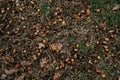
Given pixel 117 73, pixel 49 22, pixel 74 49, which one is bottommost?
pixel 117 73

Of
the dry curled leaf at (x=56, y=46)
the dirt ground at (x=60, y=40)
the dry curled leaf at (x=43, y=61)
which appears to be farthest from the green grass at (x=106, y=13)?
the dry curled leaf at (x=43, y=61)

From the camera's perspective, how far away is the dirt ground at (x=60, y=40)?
3963 millimetres

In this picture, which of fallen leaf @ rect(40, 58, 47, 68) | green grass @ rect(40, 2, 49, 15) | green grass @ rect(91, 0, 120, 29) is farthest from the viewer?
green grass @ rect(40, 2, 49, 15)

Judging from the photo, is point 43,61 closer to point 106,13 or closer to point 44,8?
point 44,8

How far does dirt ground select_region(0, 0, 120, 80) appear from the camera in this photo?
3963mm

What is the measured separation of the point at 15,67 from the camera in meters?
4.16

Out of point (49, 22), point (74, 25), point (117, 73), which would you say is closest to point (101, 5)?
point (74, 25)

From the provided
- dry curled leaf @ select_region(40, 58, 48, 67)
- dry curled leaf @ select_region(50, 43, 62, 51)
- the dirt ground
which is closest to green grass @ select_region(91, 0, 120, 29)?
the dirt ground

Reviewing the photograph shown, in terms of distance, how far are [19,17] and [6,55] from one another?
701 millimetres

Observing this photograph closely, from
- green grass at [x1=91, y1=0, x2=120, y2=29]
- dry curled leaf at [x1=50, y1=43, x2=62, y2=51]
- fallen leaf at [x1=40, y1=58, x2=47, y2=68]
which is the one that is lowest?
fallen leaf at [x1=40, y1=58, x2=47, y2=68]

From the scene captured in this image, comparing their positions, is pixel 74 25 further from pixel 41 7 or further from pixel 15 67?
pixel 15 67

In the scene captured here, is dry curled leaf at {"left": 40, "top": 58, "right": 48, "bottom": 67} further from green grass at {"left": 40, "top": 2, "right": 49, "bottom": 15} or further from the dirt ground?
green grass at {"left": 40, "top": 2, "right": 49, "bottom": 15}

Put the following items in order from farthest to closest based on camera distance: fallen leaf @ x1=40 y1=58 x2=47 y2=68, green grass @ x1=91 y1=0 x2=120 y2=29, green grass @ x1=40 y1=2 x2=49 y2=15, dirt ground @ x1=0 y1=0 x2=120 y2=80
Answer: green grass @ x1=40 y1=2 x2=49 y2=15 < green grass @ x1=91 y1=0 x2=120 y2=29 < fallen leaf @ x1=40 y1=58 x2=47 y2=68 < dirt ground @ x1=0 y1=0 x2=120 y2=80

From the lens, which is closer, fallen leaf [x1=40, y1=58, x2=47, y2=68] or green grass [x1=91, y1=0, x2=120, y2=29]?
fallen leaf [x1=40, y1=58, x2=47, y2=68]
